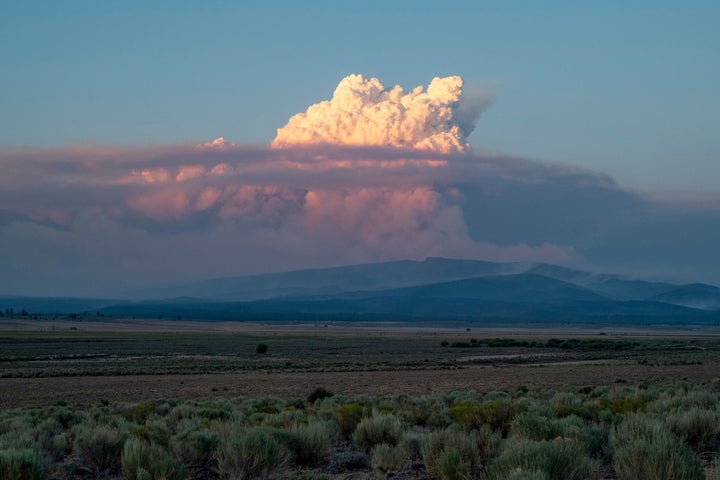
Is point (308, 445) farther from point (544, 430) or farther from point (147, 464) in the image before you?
point (544, 430)

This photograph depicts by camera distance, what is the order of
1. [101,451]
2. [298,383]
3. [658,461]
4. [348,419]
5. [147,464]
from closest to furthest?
[658,461], [147,464], [101,451], [348,419], [298,383]

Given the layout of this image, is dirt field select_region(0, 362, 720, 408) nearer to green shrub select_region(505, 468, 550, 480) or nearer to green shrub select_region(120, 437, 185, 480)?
green shrub select_region(120, 437, 185, 480)

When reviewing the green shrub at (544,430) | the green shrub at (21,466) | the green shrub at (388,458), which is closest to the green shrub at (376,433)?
the green shrub at (388,458)

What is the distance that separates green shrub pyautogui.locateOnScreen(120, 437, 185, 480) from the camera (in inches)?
415

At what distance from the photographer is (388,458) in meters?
12.4

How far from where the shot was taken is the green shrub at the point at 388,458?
12.3 m

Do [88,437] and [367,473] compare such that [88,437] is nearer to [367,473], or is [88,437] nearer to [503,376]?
[367,473]

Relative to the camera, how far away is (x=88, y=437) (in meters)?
13.6

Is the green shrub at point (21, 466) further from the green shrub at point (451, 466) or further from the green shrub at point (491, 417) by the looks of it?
the green shrub at point (491, 417)

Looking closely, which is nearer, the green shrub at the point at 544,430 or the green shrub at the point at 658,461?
the green shrub at the point at 658,461

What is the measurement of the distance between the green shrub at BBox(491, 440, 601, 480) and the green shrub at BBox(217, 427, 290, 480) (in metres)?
3.19

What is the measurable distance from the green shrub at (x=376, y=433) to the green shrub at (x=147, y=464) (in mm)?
3734

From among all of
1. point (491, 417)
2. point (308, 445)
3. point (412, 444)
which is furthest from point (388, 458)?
point (491, 417)

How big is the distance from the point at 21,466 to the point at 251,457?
9.40ft
